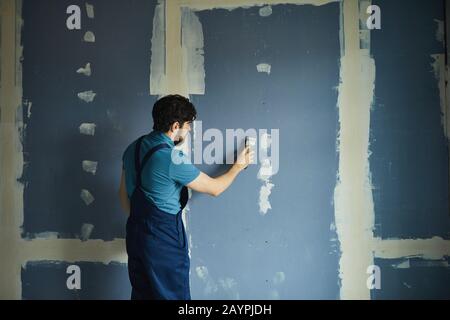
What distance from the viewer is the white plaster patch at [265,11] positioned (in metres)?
1.91

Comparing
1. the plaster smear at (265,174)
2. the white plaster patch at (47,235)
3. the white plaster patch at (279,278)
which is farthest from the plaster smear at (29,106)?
the white plaster patch at (279,278)

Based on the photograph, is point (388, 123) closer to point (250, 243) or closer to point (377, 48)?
point (377, 48)

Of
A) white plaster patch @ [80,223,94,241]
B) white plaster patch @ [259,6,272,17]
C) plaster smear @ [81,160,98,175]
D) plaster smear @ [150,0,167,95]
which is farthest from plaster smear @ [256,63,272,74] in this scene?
white plaster patch @ [80,223,94,241]

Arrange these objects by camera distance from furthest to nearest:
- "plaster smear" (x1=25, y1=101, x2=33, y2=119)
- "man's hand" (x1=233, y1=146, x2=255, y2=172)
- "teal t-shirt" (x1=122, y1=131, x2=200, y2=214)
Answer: "plaster smear" (x1=25, y1=101, x2=33, y2=119)
"man's hand" (x1=233, y1=146, x2=255, y2=172)
"teal t-shirt" (x1=122, y1=131, x2=200, y2=214)

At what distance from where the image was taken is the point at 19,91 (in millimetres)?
1955

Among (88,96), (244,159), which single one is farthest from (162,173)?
(88,96)

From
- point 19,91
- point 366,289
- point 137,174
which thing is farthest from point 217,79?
point 366,289

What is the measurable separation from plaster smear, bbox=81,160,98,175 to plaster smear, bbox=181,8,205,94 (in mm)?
603

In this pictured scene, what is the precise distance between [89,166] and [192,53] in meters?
0.77

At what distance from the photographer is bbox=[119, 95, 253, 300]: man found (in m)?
1.53

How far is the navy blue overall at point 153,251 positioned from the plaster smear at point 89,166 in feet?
1.54

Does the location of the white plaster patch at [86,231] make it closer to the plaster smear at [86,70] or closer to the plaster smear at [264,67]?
the plaster smear at [86,70]

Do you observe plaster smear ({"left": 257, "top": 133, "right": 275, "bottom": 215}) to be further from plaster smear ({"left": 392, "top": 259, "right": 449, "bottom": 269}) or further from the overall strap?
plaster smear ({"left": 392, "top": 259, "right": 449, "bottom": 269})

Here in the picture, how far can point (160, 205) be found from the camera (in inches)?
61.6
